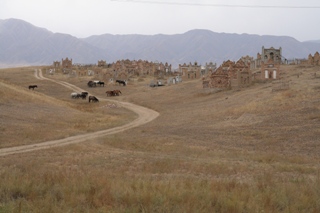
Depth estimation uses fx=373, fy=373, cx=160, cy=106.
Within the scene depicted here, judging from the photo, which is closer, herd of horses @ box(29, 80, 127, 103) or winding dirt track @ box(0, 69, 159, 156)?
winding dirt track @ box(0, 69, 159, 156)

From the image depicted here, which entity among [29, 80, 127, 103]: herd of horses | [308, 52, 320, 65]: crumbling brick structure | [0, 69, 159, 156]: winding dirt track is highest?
[308, 52, 320, 65]: crumbling brick structure

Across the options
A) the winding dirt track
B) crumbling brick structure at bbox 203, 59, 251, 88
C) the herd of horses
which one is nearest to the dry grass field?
the winding dirt track

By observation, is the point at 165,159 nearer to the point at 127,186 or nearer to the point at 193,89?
the point at 127,186

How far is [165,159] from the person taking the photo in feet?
57.0

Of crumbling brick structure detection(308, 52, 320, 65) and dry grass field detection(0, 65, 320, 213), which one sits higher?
crumbling brick structure detection(308, 52, 320, 65)

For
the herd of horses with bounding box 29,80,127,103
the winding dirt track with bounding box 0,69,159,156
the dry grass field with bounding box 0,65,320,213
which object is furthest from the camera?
the herd of horses with bounding box 29,80,127,103

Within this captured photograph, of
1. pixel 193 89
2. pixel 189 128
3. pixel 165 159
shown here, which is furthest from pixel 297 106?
pixel 193 89

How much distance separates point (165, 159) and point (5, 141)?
41.5ft

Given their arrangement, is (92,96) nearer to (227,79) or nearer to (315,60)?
(227,79)

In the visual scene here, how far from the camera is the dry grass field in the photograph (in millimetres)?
8133

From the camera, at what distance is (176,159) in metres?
17.5

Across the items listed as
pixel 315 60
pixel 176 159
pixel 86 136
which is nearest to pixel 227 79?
pixel 315 60

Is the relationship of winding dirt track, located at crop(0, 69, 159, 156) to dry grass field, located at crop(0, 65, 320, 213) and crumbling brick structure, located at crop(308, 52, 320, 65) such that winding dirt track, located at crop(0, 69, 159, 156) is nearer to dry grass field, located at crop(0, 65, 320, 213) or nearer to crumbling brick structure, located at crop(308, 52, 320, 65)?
dry grass field, located at crop(0, 65, 320, 213)

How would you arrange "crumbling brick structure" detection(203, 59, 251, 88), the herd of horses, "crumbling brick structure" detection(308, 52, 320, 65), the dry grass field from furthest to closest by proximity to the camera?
"crumbling brick structure" detection(308, 52, 320, 65), the herd of horses, "crumbling brick structure" detection(203, 59, 251, 88), the dry grass field
